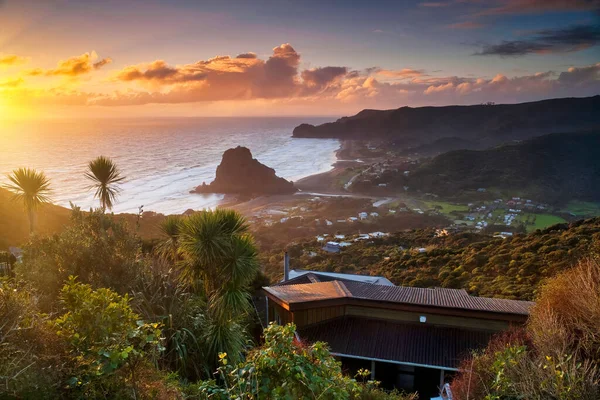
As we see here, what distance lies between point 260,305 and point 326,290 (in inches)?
175

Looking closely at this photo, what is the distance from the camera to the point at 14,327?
11.1ft

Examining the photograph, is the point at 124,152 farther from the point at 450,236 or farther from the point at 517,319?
the point at 517,319

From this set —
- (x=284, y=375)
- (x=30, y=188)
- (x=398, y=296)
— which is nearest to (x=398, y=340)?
(x=398, y=296)

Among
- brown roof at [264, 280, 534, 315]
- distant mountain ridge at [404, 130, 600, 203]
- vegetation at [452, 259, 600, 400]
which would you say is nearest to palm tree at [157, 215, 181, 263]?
brown roof at [264, 280, 534, 315]

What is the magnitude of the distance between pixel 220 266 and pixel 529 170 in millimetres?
92088

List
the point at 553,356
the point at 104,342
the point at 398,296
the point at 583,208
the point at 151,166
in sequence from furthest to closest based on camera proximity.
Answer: the point at 151,166, the point at 583,208, the point at 398,296, the point at 553,356, the point at 104,342

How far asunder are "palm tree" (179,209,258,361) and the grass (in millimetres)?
70396

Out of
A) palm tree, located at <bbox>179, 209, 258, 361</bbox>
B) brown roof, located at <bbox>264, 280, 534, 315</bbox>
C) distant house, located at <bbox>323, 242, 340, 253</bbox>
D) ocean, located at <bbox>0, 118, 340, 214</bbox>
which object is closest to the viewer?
palm tree, located at <bbox>179, 209, 258, 361</bbox>

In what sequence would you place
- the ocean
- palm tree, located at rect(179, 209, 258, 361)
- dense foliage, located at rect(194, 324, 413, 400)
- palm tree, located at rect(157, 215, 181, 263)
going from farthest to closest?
the ocean → palm tree, located at rect(157, 215, 181, 263) → palm tree, located at rect(179, 209, 258, 361) → dense foliage, located at rect(194, 324, 413, 400)

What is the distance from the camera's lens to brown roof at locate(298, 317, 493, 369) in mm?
9922

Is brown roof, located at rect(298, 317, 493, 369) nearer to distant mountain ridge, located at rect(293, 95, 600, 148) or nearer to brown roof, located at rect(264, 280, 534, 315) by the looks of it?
brown roof, located at rect(264, 280, 534, 315)

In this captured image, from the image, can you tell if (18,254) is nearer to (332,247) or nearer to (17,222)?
(17,222)

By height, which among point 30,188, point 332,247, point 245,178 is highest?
point 30,188

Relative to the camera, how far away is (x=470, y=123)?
139 meters
